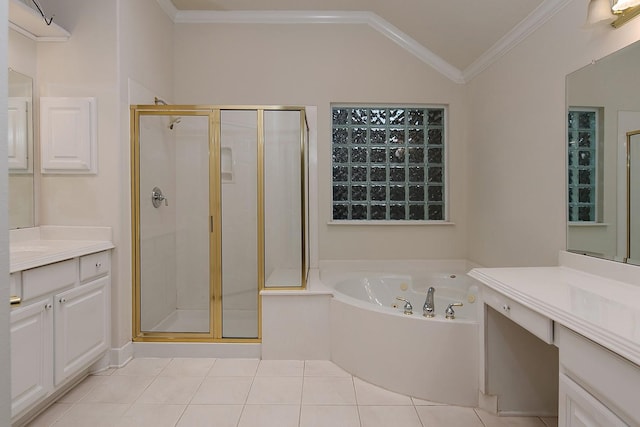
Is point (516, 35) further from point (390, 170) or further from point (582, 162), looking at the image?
point (390, 170)

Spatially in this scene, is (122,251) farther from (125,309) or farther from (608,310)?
(608,310)

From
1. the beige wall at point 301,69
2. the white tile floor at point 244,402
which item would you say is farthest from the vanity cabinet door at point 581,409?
the beige wall at point 301,69

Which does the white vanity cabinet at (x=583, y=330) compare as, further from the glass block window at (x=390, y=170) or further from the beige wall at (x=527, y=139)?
the glass block window at (x=390, y=170)

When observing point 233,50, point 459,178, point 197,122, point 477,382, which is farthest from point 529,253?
point 233,50

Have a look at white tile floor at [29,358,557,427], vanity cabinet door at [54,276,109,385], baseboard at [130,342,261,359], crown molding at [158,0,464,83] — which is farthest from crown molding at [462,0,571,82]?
vanity cabinet door at [54,276,109,385]

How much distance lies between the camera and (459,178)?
350cm

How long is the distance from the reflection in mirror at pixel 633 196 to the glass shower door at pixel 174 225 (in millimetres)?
2422

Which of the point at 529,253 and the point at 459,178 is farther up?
the point at 459,178

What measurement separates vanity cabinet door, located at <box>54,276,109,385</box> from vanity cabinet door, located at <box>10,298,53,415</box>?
7 cm

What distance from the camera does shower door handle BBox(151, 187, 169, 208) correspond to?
108 inches

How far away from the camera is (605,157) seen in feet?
5.88

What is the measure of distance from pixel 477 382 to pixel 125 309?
2.29 meters

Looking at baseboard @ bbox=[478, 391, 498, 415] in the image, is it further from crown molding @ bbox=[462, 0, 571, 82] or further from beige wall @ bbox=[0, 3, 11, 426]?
crown molding @ bbox=[462, 0, 571, 82]

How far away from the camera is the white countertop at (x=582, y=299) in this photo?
3.36 ft
